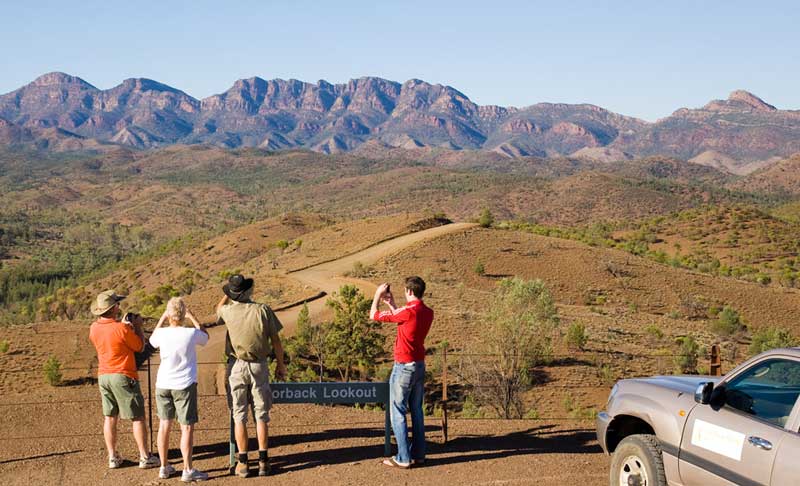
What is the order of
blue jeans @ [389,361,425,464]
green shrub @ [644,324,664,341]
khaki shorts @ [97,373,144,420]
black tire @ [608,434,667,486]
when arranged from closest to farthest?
black tire @ [608,434,667,486]
khaki shorts @ [97,373,144,420]
blue jeans @ [389,361,425,464]
green shrub @ [644,324,664,341]

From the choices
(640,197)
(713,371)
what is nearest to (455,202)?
(640,197)

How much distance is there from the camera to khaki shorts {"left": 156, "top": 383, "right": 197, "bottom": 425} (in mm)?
7914

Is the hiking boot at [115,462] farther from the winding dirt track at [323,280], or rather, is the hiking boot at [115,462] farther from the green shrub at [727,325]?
the green shrub at [727,325]

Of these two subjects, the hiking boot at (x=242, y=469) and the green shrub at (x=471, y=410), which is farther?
the green shrub at (x=471, y=410)

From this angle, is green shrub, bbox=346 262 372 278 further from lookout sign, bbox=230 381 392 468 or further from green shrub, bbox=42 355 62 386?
lookout sign, bbox=230 381 392 468

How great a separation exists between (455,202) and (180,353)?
109882 mm

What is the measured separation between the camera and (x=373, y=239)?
49.4 m

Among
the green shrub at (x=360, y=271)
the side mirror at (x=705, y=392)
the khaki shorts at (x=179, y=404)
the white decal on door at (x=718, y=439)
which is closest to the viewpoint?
the white decal on door at (x=718, y=439)

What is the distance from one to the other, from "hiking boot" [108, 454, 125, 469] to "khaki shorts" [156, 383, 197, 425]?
3.82ft

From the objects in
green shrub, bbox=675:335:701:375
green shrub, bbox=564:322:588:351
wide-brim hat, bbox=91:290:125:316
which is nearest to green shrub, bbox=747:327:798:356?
green shrub, bbox=675:335:701:375

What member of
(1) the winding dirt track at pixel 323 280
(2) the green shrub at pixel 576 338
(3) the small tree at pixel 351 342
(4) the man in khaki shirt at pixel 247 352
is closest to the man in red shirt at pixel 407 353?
(4) the man in khaki shirt at pixel 247 352

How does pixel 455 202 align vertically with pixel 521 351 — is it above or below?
above

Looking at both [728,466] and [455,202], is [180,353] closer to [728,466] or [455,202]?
[728,466]

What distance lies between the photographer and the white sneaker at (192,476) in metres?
8.12
